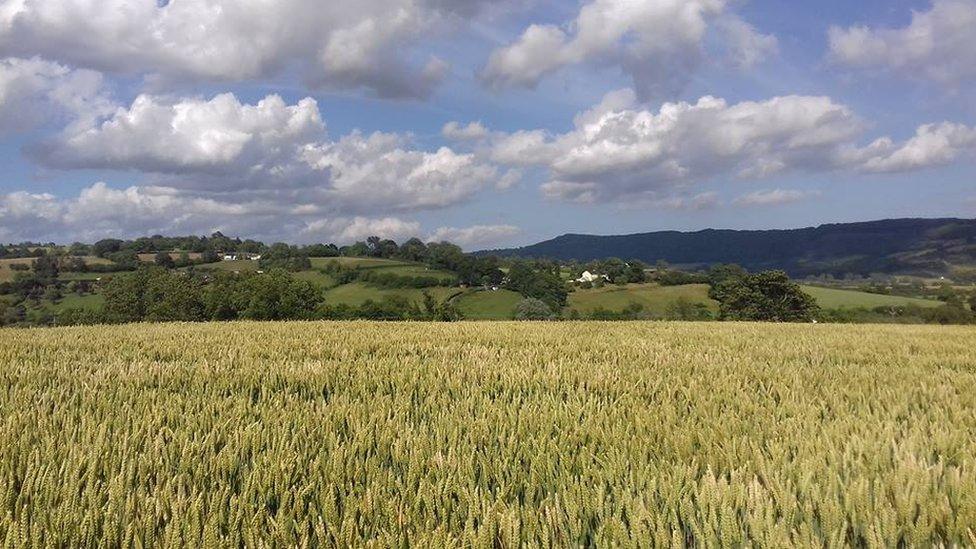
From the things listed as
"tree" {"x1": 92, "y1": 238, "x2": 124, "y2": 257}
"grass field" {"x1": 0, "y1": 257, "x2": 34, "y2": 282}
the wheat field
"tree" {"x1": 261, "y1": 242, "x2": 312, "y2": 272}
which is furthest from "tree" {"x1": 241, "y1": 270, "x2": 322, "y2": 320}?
"tree" {"x1": 92, "y1": 238, "x2": 124, "y2": 257}

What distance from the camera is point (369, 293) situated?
9512 cm

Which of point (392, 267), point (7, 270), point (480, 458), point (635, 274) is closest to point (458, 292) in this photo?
point (392, 267)

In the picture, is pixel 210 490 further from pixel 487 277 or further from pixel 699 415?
pixel 487 277

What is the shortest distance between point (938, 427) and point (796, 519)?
224cm

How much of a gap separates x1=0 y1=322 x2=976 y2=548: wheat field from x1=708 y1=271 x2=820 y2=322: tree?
208 ft

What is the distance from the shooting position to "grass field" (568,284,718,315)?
9169 centimetres

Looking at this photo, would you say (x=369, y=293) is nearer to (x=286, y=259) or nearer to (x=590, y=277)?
(x=286, y=259)

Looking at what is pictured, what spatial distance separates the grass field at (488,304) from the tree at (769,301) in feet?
101

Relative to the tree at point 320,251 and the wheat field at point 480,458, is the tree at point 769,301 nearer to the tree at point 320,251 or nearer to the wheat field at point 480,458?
the wheat field at point 480,458

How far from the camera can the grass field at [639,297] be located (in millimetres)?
91688

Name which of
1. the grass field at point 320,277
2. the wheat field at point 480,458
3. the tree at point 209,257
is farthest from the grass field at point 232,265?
the wheat field at point 480,458

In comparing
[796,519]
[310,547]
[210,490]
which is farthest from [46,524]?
[796,519]

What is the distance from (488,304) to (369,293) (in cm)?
2115

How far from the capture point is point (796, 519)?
7.77ft
